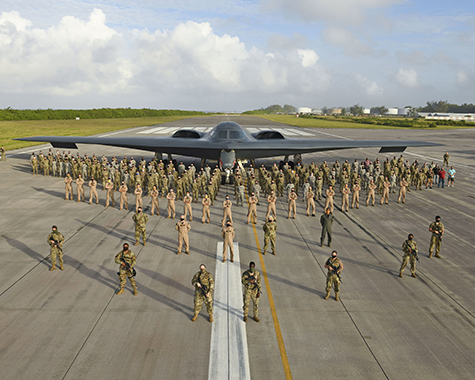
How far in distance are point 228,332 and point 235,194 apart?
1015 cm

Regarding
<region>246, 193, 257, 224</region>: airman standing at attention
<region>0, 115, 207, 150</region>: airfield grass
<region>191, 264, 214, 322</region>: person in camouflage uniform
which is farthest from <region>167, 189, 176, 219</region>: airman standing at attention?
<region>0, 115, 207, 150</region>: airfield grass

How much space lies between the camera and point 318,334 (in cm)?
674

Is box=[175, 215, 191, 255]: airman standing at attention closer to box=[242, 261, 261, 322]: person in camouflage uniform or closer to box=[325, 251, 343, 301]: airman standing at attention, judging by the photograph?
box=[242, 261, 261, 322]: person in camouflage uniform

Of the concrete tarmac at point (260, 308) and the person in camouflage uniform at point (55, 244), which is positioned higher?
the person in camouflage uniform at point (55, 244)

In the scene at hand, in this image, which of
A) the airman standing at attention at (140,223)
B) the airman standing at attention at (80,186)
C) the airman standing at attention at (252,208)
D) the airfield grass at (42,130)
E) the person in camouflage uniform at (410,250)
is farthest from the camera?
the airfield grass at (42,130)

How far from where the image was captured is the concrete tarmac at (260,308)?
5.95m

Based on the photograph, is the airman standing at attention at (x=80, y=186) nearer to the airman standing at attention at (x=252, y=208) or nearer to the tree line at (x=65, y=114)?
the airman standing at attention at (x=252, y=208)

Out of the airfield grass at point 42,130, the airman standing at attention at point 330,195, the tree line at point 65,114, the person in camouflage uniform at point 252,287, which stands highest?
the tree line at point 65,114

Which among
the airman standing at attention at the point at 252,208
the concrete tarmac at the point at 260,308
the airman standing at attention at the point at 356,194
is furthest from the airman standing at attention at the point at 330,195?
the airman standing at attention at the point at 252,208

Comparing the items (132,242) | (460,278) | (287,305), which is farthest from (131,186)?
(460,278)

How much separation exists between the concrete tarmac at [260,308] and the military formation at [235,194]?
0.55 meters

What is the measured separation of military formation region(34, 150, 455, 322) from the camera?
793 centimetres

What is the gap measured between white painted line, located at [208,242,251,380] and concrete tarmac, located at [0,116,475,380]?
15 cm

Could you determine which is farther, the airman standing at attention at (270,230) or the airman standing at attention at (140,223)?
the airman standing at attention at (140,223)
